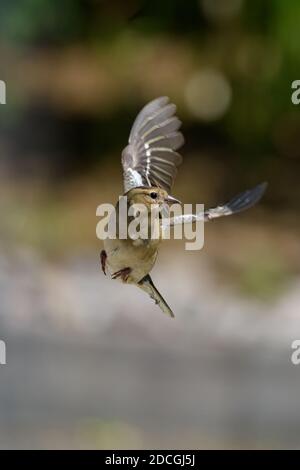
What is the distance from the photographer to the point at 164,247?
3.20 m

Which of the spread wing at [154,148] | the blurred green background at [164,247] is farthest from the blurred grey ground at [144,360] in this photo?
the spread wing at [154,148]

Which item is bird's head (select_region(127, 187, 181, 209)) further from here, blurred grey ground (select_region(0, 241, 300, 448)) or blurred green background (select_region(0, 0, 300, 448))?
blurred green background (select_region(0, 0, 300, 448))

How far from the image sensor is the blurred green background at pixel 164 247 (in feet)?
9.48

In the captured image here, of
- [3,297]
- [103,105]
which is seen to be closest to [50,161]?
[103,105]

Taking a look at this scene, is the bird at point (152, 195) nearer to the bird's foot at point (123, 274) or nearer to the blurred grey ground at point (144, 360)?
the bird's foot at point (123, 274)

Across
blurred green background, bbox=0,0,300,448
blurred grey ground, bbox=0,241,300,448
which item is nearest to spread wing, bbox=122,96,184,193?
blurred grey ground, bbox=0,241,300,448

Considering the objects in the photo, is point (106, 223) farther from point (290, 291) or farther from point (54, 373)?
point (290, 291)

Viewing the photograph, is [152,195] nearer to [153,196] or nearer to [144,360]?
[153,196]

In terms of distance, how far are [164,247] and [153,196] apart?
267 centimetres

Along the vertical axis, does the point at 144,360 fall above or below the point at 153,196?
above

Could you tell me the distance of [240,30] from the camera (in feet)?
11.4

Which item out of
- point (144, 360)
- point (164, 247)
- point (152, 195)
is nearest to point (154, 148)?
point (152, 195)

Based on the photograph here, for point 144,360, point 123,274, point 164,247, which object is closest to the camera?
point 123,274

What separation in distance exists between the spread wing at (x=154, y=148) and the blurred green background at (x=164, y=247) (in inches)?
83.4
